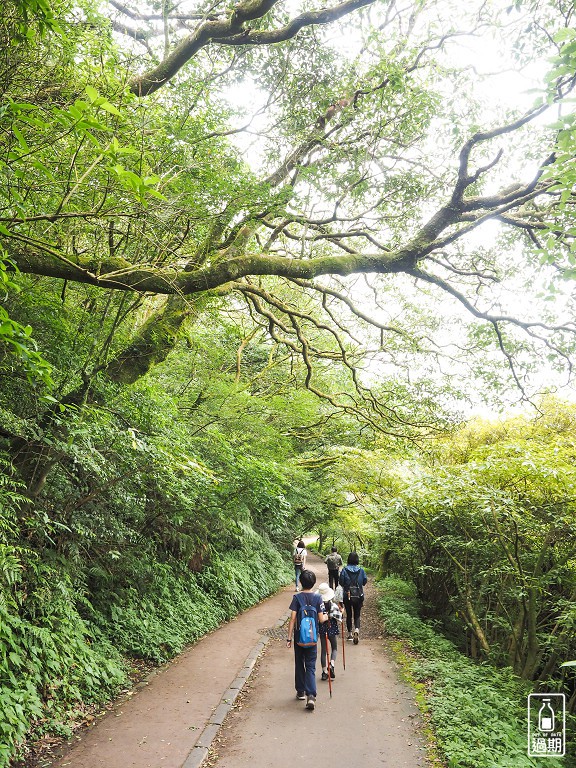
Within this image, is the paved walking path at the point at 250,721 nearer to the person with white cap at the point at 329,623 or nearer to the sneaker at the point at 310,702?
the sneaker at the point at 310,702

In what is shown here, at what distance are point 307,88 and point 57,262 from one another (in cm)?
491

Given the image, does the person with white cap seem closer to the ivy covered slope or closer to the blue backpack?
the blue backpack

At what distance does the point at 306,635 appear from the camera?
6719mm

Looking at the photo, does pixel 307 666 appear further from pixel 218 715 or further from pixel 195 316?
pixel 195 316

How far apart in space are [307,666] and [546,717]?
12.7ft

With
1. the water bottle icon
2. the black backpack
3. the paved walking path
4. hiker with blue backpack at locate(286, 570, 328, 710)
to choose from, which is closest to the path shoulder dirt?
the paved walking path

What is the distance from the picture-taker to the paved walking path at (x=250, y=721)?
5.36m

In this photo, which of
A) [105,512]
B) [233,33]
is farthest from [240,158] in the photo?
[105,512]

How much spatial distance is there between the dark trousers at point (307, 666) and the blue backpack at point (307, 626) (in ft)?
0.28

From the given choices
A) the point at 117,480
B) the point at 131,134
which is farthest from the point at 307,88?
the point at 117,480

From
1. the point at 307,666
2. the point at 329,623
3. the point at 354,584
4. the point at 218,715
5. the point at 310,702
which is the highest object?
the point at 354,584

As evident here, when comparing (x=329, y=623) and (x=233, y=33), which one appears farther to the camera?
(x=329, y=623)

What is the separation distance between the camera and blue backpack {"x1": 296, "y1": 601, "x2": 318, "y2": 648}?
6703 mm

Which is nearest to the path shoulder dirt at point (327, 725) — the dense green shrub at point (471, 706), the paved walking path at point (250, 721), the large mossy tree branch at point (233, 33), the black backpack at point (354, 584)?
the paved walking path at point (250, 721)
